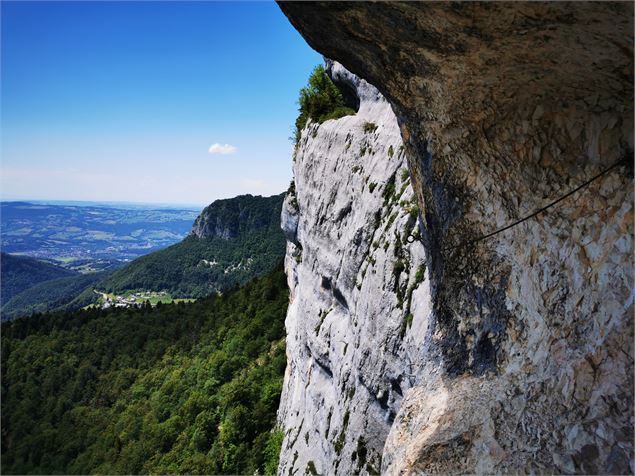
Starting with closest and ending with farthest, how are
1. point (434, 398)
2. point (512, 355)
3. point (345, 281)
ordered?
point (512, 355) → point (434, 398) → point (345, 281)

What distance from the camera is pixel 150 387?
228 feet

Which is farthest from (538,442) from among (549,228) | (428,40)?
(428,40)

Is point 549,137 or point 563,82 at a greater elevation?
point 563,82

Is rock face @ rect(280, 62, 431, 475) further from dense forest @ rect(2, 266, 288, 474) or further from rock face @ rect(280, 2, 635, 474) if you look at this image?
dense forest @ rect(2, 266, 288, 474)

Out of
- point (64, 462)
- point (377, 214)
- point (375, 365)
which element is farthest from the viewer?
point (64, 462)

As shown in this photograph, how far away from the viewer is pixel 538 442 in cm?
642

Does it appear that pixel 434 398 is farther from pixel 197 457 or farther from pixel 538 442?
pixel 197 457

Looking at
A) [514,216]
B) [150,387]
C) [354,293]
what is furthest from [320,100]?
[150,387]

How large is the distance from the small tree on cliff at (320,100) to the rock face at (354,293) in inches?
41.9

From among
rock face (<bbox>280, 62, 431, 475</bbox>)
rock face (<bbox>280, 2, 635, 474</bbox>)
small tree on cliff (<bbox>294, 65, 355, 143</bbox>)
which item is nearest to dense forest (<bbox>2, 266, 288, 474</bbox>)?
rock face (<bbox>280, 62, 431, 475</bbox>)

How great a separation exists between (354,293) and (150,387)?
6366cm

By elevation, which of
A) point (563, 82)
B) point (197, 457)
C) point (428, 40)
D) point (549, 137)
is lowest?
point (197, 457)

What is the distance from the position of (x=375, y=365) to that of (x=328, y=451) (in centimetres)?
588

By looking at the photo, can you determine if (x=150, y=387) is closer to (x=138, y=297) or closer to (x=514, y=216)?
(x=514, y=216)
